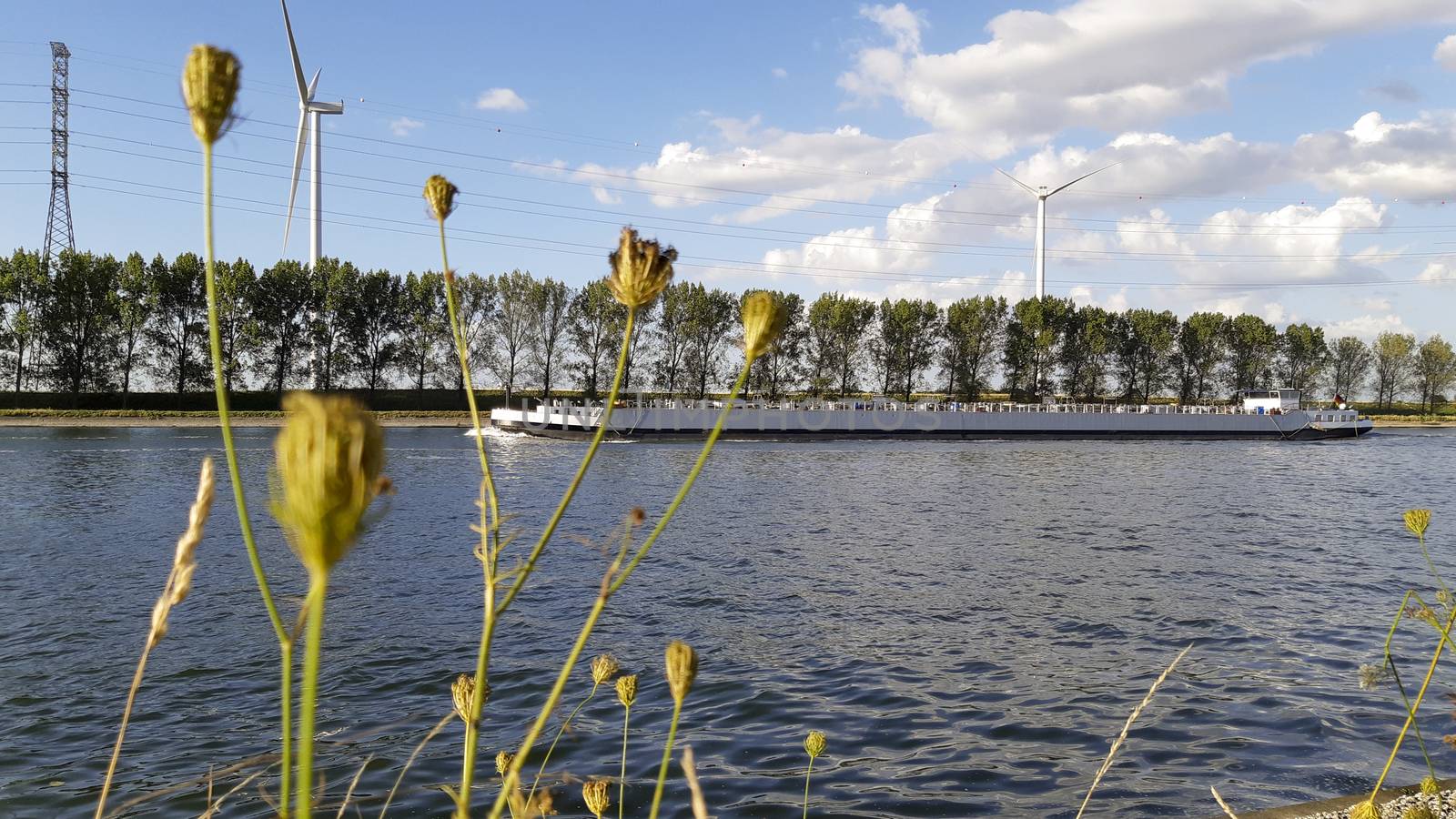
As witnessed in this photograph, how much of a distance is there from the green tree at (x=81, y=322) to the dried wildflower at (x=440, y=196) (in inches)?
2666

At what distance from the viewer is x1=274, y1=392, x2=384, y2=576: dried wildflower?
2.01 feet

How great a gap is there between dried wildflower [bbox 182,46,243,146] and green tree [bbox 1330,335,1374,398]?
112176 millimetres

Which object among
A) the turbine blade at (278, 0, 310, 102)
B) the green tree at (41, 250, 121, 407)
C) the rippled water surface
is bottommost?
the rippled water surface

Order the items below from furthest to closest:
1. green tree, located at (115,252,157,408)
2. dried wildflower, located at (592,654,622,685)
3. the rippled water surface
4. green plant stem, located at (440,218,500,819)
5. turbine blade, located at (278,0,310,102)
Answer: green tree, located at (115,252,157,408), turbine blade, located at (278,0,310,102), the rippled water surface, dried wildflower, located at (592,654,622,685), green plant stem, located at (440,218,500,819)

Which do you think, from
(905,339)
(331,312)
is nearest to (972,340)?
(905,339)

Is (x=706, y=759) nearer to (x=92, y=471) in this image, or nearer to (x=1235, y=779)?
(x=1235, y=779)

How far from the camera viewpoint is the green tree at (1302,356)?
90.2m

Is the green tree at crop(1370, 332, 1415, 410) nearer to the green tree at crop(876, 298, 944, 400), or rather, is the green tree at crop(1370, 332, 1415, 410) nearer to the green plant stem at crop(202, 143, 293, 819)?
the green tree at crop(876, 298, 944, 400)

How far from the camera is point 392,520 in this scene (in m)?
19.8

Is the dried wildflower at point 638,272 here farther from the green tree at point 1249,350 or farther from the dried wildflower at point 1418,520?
the green tree at point 1249,350

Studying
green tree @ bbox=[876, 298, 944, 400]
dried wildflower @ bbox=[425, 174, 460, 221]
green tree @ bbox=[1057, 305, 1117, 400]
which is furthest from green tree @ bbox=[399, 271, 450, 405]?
dried wildflower @ bbox=[425, 174, 460, 221]

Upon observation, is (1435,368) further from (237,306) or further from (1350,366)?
(237,306)

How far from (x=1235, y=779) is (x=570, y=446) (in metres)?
40.2

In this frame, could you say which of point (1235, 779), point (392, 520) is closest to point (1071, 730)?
point (1235, 779)
